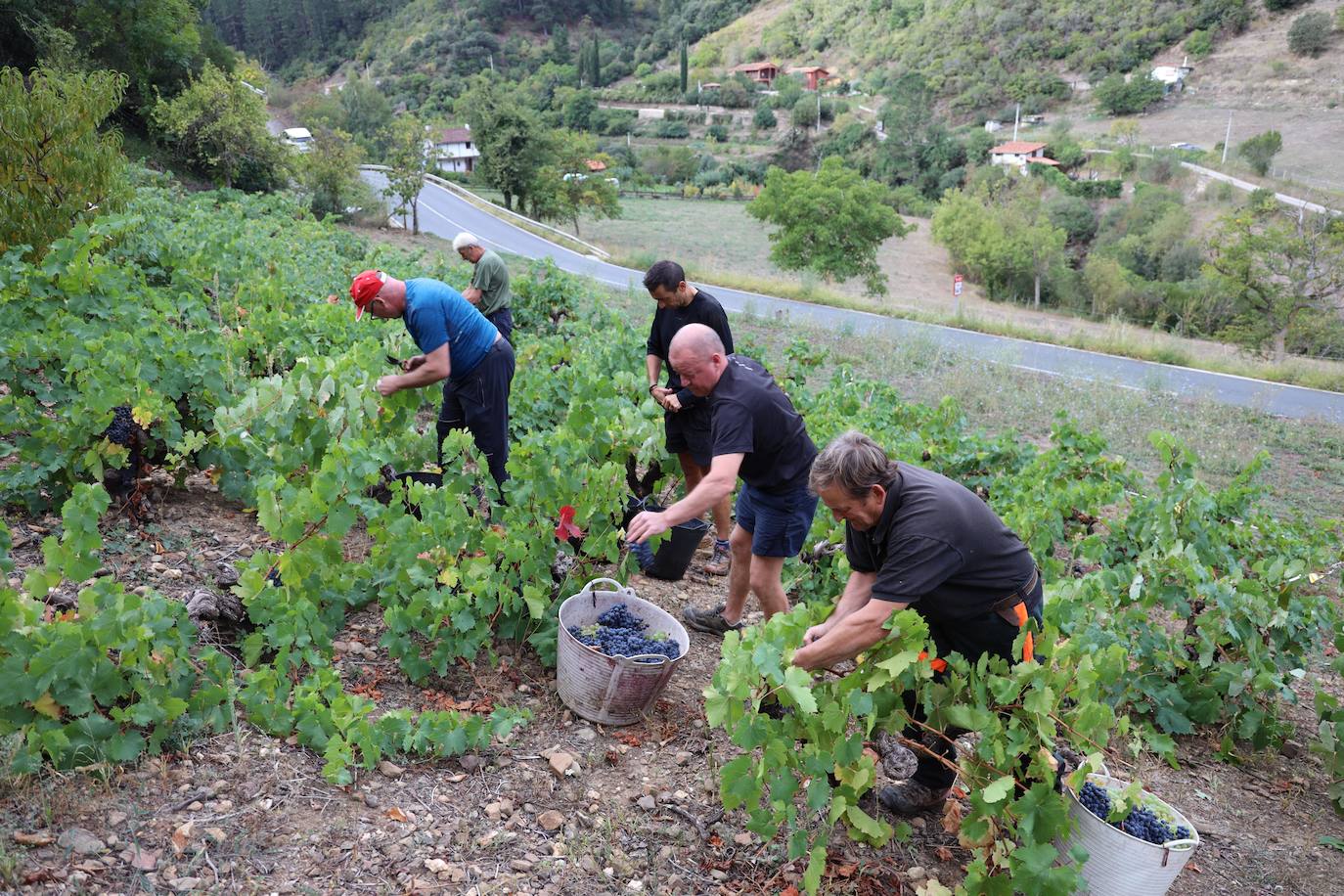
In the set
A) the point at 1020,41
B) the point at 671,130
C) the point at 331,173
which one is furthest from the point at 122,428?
the point at 1020,41

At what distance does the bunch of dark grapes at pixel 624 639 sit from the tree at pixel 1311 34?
288 ft

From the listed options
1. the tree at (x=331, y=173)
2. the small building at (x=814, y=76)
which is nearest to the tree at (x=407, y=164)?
the tree at (x=331, y=173)

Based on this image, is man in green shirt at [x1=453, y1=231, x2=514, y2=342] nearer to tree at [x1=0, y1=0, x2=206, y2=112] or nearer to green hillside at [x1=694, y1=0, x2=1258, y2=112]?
tree at [x1=0, y1=0, x2=206, y2=112]

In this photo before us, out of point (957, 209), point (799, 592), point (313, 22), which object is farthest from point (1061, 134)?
point (313, 22)

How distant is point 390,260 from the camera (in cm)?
1213

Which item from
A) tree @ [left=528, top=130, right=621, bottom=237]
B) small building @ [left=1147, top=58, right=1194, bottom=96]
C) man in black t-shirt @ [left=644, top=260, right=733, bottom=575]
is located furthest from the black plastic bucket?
small building @ [left=1147, top=58, right=1194, bottom=96]

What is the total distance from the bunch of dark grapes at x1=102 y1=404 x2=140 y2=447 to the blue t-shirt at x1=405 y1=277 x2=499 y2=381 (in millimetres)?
1371

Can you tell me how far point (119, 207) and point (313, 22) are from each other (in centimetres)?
11137

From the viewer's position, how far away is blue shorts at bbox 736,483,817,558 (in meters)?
4.06

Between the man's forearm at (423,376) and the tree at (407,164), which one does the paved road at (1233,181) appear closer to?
the tree at (407,164)

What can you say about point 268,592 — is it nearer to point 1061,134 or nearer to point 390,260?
point 390,260

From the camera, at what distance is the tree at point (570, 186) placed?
40.3 metres

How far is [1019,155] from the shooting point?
64.8 metres

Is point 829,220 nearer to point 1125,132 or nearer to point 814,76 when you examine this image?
point 1125,132
